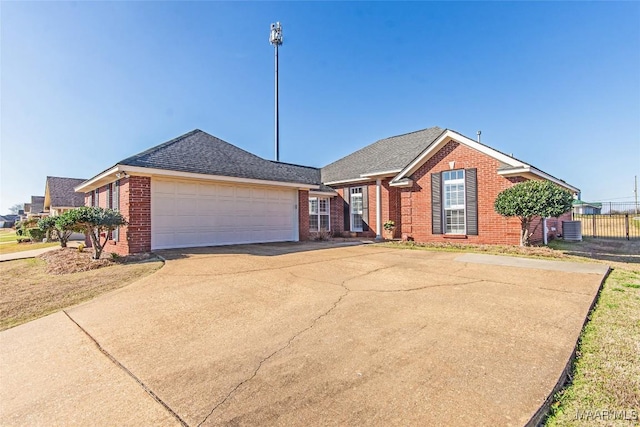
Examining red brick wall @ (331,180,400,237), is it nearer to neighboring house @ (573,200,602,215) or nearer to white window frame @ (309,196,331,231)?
white window frame @ (309,196,331,231)

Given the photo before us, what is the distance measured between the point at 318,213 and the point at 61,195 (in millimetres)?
24984

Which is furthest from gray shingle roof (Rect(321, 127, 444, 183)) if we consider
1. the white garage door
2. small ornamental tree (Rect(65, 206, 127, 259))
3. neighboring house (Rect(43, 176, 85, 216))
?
neighboring house (Rect(43, 176, 85, 216))

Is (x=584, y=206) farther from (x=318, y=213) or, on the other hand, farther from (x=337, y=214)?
(x=318, y=213)

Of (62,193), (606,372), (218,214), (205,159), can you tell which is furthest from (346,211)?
(62,193)

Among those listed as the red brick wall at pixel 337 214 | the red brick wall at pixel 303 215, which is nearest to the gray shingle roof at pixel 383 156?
the red brick wall at pixel 337 214

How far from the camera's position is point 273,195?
13.9 metres

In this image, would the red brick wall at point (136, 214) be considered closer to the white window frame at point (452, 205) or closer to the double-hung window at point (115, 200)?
the double-hung window at point (115, 200)

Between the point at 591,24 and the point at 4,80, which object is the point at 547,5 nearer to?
the point at 591,24

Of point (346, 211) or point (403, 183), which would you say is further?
point (346, 211)

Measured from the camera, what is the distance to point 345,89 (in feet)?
56.5

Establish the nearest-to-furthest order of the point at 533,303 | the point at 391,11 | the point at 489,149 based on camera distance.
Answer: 1. the point at 533,303
2. the point at 489,149
3. the point at 391,11

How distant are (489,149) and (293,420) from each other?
40.8 feet

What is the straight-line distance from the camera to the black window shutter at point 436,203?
1303 cm

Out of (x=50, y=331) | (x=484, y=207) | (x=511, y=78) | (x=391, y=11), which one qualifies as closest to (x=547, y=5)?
(x=511, y=78)
